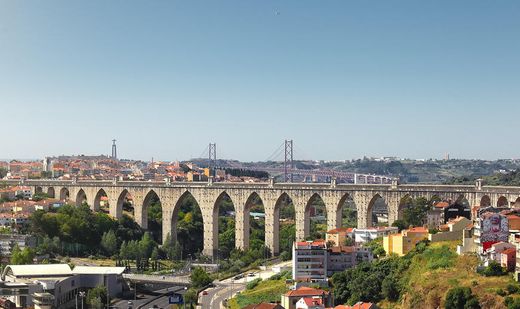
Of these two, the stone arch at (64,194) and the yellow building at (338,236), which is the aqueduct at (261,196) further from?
the yellow building at (338,236)

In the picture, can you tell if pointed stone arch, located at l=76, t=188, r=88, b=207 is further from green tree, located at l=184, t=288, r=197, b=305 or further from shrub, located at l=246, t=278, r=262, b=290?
green tree, located at l=184, t=288, r=197, b=305

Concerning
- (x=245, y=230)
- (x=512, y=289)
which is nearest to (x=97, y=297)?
(x=245, y=230)

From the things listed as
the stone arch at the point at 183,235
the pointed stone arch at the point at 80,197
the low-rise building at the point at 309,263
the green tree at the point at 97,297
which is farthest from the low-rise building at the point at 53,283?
the pointed stone arch at the point at 80,197

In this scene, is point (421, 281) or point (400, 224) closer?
point (421, 281)

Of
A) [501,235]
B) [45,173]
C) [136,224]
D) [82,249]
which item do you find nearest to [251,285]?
[501,235]

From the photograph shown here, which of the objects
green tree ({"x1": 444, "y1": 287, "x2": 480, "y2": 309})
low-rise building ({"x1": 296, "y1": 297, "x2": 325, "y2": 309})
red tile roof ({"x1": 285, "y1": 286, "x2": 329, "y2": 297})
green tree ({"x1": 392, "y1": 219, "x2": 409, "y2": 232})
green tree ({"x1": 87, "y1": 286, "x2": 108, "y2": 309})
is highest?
green tree ({"x1": 392, "y1": 219, "x2": 409, "y2": 232})

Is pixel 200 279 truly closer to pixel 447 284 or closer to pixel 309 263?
pixel 309 263

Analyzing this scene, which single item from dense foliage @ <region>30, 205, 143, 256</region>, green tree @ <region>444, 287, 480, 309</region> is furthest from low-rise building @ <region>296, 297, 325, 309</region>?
dense foliage @ <region>30, 205, 143, 256</region>
